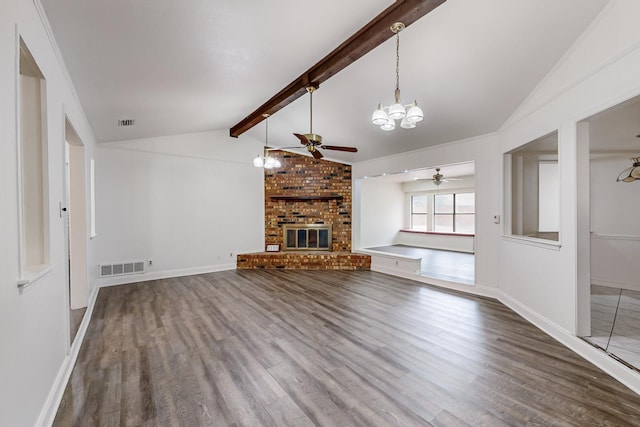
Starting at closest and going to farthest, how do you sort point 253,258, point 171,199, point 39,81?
point 39,81 → point 171,199 → point 253,258

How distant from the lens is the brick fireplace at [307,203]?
6777 millimetres

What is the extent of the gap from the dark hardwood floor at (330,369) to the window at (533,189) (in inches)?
58.0

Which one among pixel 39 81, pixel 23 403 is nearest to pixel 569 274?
pixel 23 403

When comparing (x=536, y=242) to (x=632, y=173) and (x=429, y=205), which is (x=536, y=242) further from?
(x=429, y=205)

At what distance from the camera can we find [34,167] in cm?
188

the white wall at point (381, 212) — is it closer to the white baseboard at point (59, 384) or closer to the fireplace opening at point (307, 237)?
the fireplace opening at point (307, 237)

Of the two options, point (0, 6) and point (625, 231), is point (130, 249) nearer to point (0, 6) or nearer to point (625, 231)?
point (0, 6)

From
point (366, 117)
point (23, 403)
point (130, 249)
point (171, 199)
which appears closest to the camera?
point (23, 403)

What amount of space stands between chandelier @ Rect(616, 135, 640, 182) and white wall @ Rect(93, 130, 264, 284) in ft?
21.4

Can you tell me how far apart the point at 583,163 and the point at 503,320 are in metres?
1.91

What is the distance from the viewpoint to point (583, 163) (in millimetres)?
2686

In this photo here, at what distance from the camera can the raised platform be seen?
628 cm

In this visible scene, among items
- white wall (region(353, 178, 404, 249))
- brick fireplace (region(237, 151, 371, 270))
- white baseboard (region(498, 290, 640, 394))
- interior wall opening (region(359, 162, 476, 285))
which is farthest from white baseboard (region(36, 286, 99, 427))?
white wall (region(353, 178, 404, 249))

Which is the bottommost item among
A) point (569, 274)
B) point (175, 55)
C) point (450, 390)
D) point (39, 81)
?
point (450, 390)
